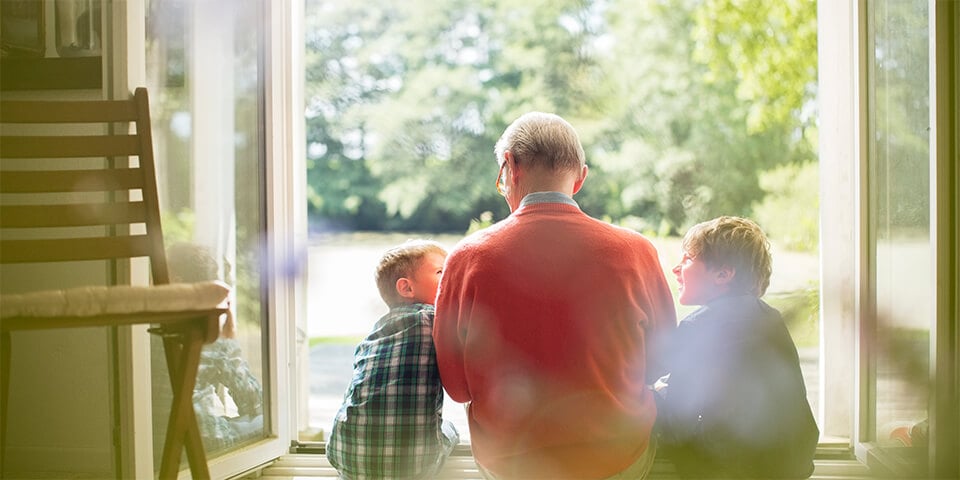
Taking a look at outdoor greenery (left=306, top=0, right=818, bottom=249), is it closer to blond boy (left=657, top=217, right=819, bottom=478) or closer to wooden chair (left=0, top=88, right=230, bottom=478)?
blond boy (left=657, top=217, right=819, bottom=478)

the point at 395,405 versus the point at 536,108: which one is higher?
A: the point at 536,108

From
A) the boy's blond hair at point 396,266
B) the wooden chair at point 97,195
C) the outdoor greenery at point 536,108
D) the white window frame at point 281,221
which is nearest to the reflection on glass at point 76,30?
the wooden chair at point 97,195

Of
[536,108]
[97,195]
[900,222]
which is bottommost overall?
[900,222]

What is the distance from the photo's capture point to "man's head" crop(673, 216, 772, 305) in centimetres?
200

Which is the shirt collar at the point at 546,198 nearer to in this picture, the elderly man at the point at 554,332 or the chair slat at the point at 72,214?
the elderly man at the point at 554,332

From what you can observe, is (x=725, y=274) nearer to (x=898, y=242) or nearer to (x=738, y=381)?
(x=738, y=381)

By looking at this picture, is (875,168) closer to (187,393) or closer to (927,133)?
(927,133)

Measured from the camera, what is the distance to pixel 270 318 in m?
2.60

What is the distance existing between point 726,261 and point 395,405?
87cm

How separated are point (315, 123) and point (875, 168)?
10.1 meters

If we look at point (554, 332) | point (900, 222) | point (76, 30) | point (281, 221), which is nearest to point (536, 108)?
point (281, 221)

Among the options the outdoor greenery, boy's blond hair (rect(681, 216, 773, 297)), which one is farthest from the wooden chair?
the outdoor greenery

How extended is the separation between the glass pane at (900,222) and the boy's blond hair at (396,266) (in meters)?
1.26

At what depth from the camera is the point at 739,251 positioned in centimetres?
199
